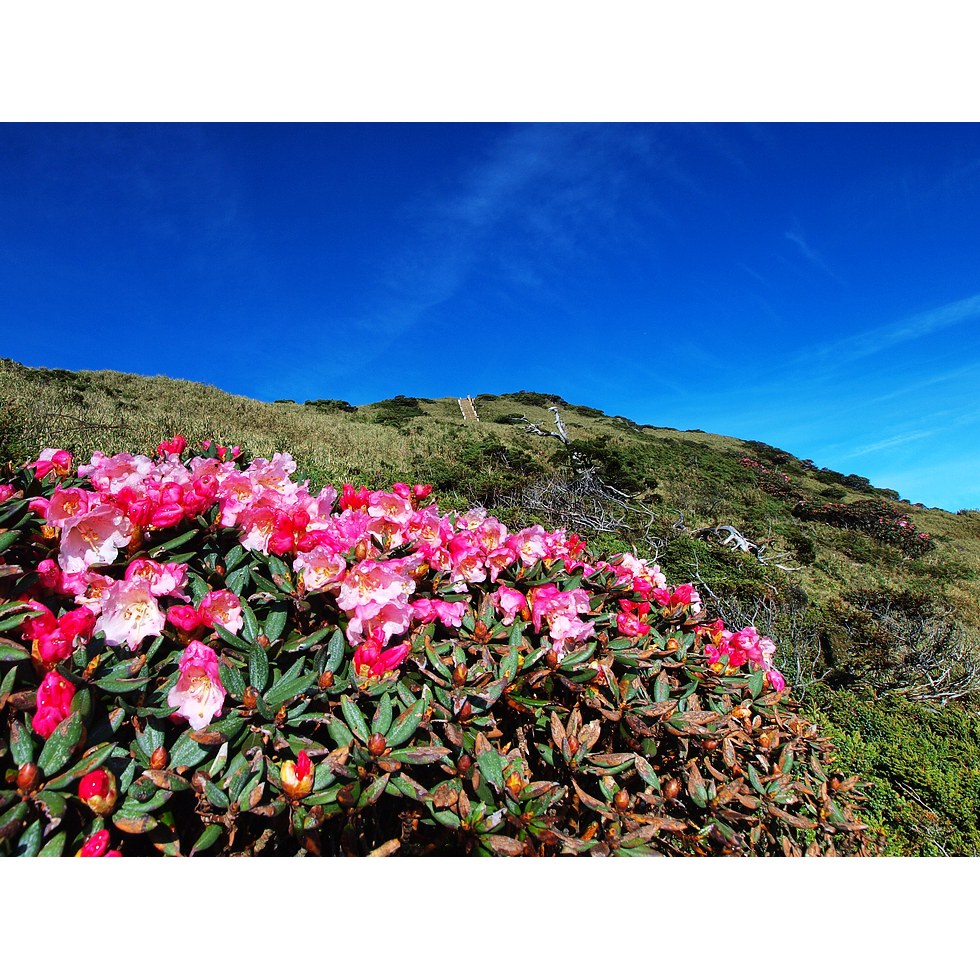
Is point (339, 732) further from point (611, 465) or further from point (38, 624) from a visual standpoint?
point (611, 465)

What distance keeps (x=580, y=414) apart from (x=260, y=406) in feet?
69.3

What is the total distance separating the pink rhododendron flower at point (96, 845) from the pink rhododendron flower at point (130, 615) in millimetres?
397

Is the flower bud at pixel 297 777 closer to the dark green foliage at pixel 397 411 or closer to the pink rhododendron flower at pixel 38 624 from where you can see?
the pink rhododendron flower at pixel 38 624

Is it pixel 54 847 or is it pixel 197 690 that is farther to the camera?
pixel 197 690

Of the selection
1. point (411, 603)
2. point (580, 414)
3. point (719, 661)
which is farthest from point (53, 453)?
point (580, 414)

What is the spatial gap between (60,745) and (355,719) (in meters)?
0.54

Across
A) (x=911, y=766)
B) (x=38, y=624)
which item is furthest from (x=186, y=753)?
(x=911, y=766)

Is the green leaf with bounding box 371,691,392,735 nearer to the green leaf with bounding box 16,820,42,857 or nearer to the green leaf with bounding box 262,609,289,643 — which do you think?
the green leaf with bounding box 262,609,289,643

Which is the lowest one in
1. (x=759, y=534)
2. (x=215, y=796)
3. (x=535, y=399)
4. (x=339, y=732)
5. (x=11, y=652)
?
(x=215, y=796)

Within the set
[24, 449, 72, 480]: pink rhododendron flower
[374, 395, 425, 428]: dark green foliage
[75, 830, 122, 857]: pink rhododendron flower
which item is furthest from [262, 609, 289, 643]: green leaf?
[374, 395, 425, 428]: dark green foliage

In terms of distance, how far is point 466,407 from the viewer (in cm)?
3073

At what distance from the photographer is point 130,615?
125 centimetres

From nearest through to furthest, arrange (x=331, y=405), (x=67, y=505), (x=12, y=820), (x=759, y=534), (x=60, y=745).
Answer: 1. (x=12, y=820)
2. (x=60, y=745)
3. (x=67, y=505)
4. (x=759, y=534)
5. (x=331, y=405)

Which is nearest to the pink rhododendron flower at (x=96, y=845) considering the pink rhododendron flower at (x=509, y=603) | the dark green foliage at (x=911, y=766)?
the pink rhododendron flower at (x=509, y=603)
